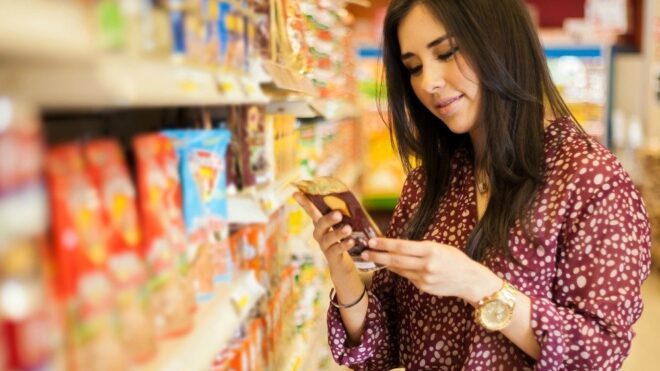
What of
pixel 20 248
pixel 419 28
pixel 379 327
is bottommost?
pixel 379 327

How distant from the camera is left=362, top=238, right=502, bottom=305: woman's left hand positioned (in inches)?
56.9

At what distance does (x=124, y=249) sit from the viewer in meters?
0.89

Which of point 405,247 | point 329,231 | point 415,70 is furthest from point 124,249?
point 415,70

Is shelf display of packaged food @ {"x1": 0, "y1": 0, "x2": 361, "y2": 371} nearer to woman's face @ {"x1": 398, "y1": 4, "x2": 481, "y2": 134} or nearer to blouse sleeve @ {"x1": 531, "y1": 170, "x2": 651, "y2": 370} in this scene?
woman's face @ {"x1": 398, "y1": 4, "x2": 481, "y2": 134}

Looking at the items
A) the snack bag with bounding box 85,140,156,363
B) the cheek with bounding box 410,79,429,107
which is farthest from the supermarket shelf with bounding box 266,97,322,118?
the snack bag with bounding box 85,140,156,363

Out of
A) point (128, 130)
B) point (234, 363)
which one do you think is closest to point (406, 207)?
point (234, 363)

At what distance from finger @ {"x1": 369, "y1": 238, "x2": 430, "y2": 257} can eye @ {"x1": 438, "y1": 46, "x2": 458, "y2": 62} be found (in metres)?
0.45

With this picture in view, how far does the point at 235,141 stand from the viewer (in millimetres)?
1720

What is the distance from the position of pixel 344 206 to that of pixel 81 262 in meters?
0.90

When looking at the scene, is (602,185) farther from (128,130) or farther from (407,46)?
(128,130)

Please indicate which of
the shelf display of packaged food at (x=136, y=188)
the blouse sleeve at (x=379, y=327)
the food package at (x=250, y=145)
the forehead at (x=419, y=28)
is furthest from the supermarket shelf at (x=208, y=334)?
the forehead at (x=419, y=28)

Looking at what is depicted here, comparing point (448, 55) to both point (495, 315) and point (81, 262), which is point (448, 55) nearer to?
point (495, 315)

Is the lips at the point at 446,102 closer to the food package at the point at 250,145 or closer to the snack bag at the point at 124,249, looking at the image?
the food package at the point at 250,145

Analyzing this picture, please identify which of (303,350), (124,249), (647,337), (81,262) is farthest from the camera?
(647,337)
